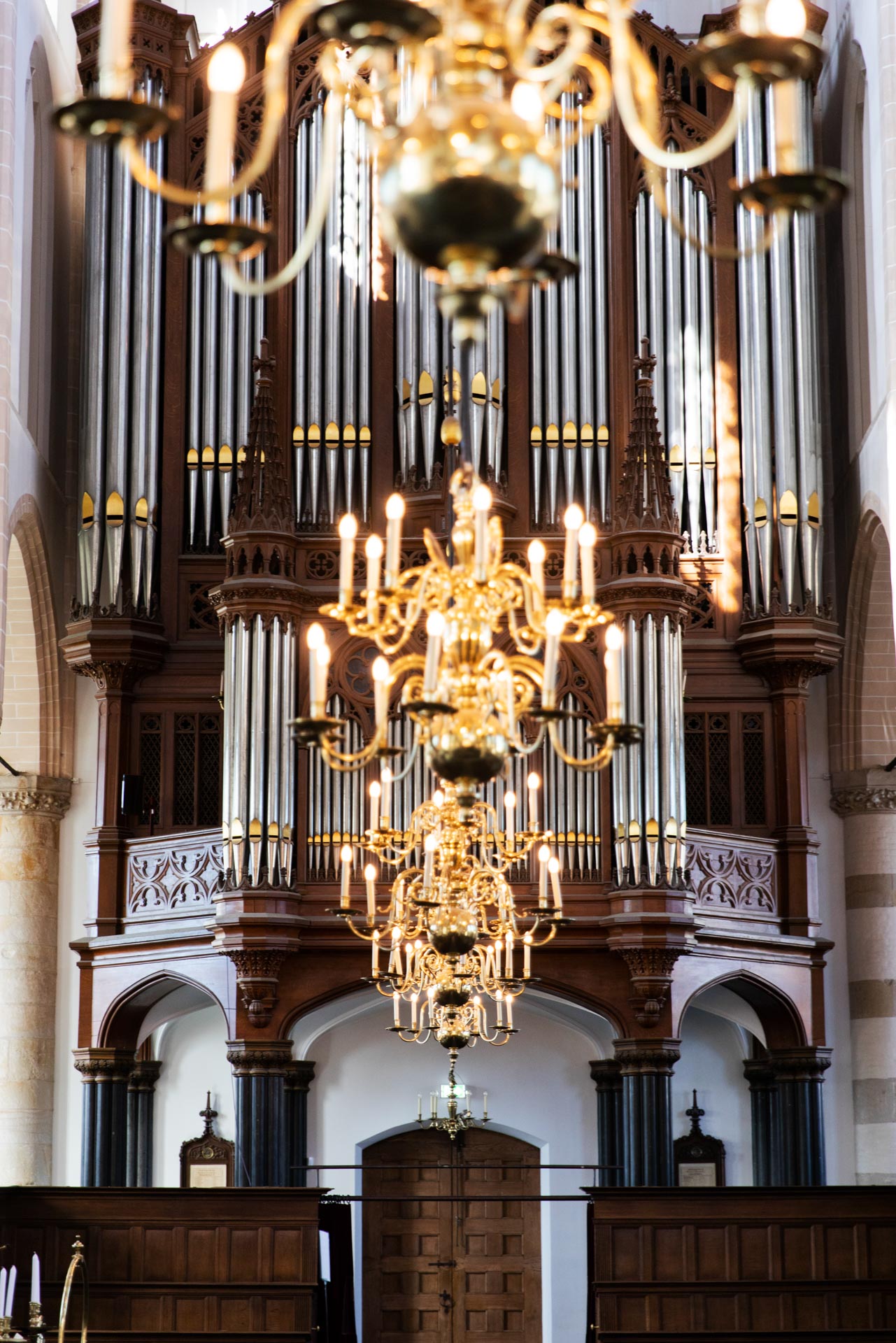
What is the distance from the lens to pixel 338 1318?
20.5 metres

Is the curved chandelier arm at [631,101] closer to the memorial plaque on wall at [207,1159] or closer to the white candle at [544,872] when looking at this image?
the white candle at [544,872]

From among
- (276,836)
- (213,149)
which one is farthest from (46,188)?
(213,149)

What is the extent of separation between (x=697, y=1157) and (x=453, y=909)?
36.0 ft

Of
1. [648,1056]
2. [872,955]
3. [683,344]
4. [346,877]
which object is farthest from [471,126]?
[872,955]

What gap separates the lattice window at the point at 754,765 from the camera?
21.6 meters

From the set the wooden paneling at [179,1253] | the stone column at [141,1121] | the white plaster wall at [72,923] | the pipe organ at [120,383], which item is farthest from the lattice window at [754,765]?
the stone column at [141,1121]

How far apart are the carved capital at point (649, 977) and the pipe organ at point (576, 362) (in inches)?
193

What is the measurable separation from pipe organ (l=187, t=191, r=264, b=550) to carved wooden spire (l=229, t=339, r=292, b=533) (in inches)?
36.1

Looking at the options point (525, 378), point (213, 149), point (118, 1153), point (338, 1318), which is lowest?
point (338, 1318)

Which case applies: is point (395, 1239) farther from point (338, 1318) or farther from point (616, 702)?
point (616, 702)

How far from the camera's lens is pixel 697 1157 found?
2219 cm

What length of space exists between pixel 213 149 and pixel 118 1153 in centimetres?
1635

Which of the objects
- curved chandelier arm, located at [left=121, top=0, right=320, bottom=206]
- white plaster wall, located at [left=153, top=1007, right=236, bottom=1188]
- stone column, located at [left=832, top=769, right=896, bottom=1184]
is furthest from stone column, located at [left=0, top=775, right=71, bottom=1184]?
curved chandelier arm, located at [left=121, top=0, right=320, bottom=206]

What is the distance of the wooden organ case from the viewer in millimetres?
20078
